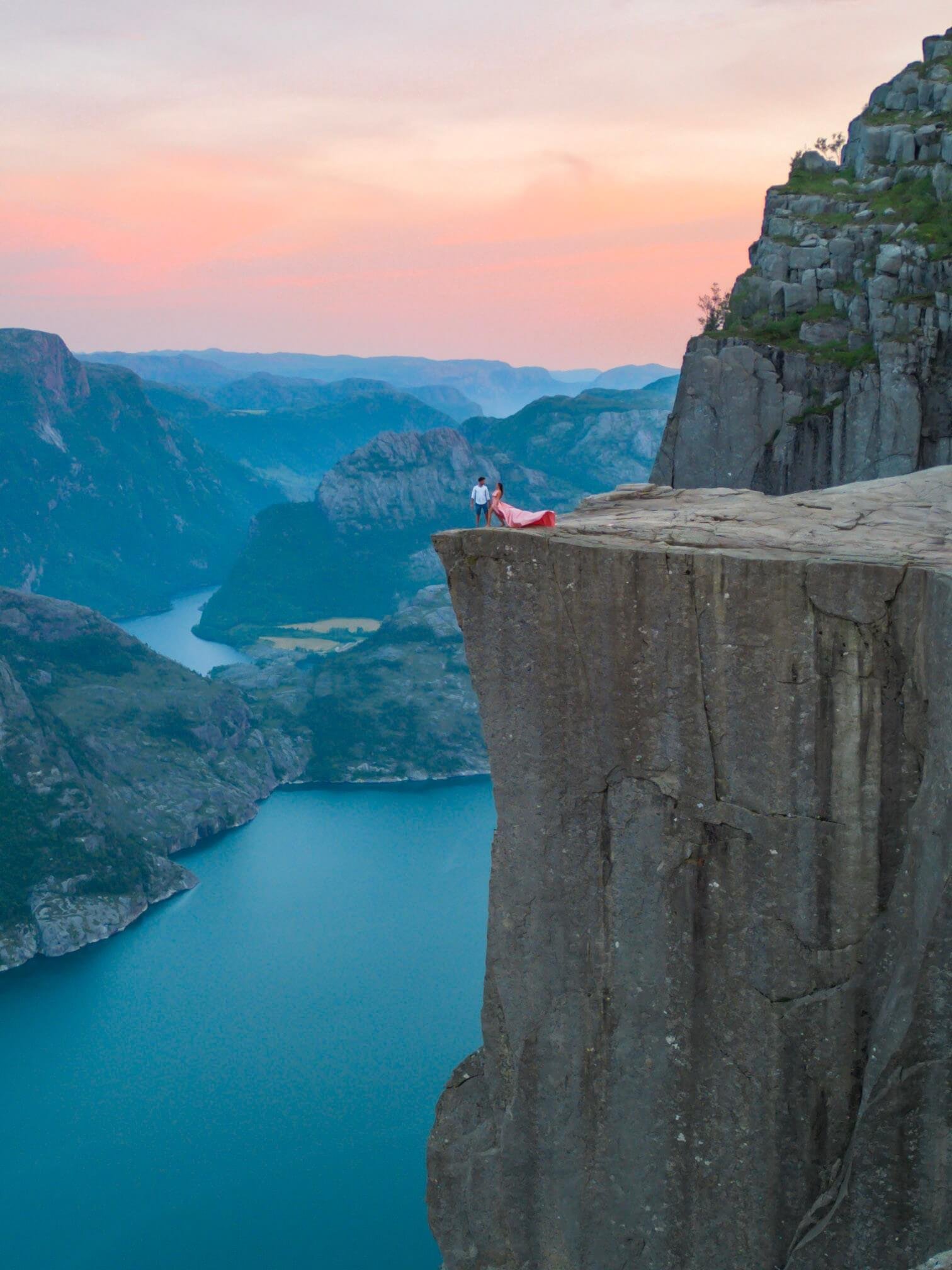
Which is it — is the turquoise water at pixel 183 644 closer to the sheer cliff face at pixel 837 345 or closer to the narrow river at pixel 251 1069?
the narrow river at pixel 251 1069

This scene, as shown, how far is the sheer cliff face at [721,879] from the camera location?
39.2ft

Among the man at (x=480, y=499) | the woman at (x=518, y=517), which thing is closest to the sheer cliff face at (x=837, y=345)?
the man at (x=480, y=499)

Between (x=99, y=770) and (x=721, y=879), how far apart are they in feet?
316

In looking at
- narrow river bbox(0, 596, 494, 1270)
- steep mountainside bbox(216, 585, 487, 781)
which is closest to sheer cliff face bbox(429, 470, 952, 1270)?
narrow river bbox(0, 596, 494, 1270)

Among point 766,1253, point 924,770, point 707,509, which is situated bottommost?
point 766,1253

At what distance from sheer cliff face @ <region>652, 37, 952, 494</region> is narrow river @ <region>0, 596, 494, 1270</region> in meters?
31.9

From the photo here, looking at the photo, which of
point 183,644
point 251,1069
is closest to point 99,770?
point 251,1069

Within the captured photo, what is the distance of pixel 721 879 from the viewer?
12758 millimetres

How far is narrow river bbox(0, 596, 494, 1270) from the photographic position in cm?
4588

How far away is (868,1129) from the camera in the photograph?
39.7 ft

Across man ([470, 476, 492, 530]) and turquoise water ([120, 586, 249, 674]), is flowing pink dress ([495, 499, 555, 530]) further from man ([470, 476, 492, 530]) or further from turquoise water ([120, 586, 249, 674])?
turquoise water ([120, 586, 249, 674])

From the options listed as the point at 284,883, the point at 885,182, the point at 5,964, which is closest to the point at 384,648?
the point at 284,883

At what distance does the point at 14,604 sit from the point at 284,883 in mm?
51914

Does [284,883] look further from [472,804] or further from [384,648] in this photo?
[384,648]
